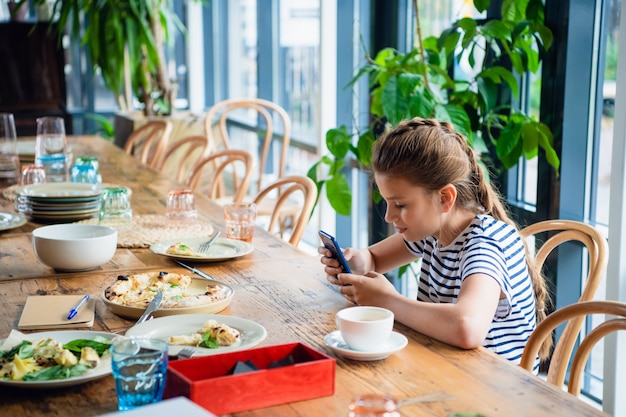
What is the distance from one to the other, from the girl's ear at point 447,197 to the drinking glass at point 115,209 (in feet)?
3.03

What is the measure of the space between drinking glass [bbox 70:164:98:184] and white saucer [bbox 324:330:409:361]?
1599mm

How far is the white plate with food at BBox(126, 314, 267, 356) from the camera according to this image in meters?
1.38

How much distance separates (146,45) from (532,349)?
4.18 m

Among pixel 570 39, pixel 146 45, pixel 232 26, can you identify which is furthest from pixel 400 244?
pixel 232 26

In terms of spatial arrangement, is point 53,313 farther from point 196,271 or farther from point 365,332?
point 365,332

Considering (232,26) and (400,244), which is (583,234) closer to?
(400,244)

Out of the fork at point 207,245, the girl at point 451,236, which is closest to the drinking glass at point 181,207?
the fork at point 207,245

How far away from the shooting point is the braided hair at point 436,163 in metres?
1.75

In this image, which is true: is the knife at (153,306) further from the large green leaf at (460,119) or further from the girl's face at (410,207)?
the large green leaf at (460,119)

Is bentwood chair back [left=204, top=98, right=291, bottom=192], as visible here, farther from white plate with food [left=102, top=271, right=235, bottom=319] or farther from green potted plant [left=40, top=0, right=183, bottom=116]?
white plate with food [left=102, top=271, right=235, bottom=319]

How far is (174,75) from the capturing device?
720 cm

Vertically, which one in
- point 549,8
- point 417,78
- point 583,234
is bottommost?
point 583,234

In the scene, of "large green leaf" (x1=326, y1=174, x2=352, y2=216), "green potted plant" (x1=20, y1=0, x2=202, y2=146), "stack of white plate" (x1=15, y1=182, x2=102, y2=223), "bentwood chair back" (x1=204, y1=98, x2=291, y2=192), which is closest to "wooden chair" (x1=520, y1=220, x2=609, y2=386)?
"large green leaf" (x1=326, y1=174, x2=352, y2=216)

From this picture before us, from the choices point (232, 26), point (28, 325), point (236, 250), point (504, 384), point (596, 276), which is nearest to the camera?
point (504, 384)
